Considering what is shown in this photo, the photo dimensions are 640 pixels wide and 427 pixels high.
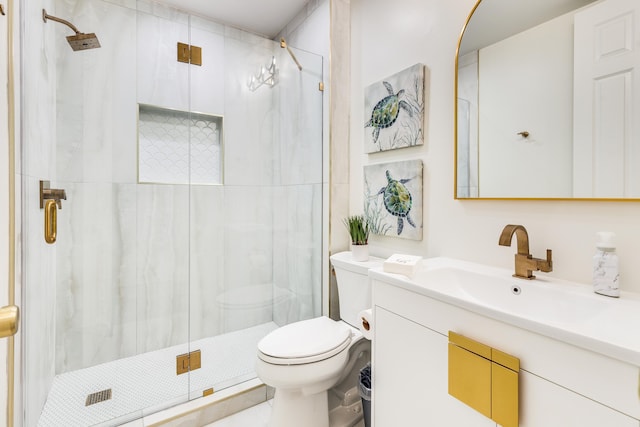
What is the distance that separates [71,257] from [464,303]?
6.80 feet

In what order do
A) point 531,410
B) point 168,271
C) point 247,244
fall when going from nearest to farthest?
point 531,410
point 168,271
point 247,244

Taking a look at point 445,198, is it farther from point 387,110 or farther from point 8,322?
point 8,322

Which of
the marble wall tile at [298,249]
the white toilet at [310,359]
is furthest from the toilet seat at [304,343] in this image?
the marble wall tile at [298,249]

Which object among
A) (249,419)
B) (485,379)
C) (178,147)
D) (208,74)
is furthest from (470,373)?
(208,74)

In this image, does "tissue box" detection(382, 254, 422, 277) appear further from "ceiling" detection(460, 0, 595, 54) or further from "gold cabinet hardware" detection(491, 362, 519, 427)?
"ceiling" detection(460, 0, 595, 54)

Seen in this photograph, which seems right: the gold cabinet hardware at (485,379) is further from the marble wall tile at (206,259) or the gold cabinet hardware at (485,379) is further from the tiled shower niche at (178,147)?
the tiled shower niche at (178,147)

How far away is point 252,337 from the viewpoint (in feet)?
7.09

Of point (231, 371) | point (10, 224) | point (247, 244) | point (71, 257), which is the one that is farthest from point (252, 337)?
point (10, 224)

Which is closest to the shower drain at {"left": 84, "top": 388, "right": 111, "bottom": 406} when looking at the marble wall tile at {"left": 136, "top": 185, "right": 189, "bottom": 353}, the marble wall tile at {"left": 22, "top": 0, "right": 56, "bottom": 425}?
the marble wall tile at {"left": 22, "top": 0, "right": 56, "bottom": 425}

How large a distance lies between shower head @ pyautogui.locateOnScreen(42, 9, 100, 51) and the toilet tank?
1.69 m

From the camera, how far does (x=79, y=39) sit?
156 cm

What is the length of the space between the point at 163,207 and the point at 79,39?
990mm

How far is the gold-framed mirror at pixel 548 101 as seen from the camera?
0.90m

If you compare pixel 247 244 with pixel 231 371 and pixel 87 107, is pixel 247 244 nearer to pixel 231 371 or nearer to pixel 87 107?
pixel 231 371
